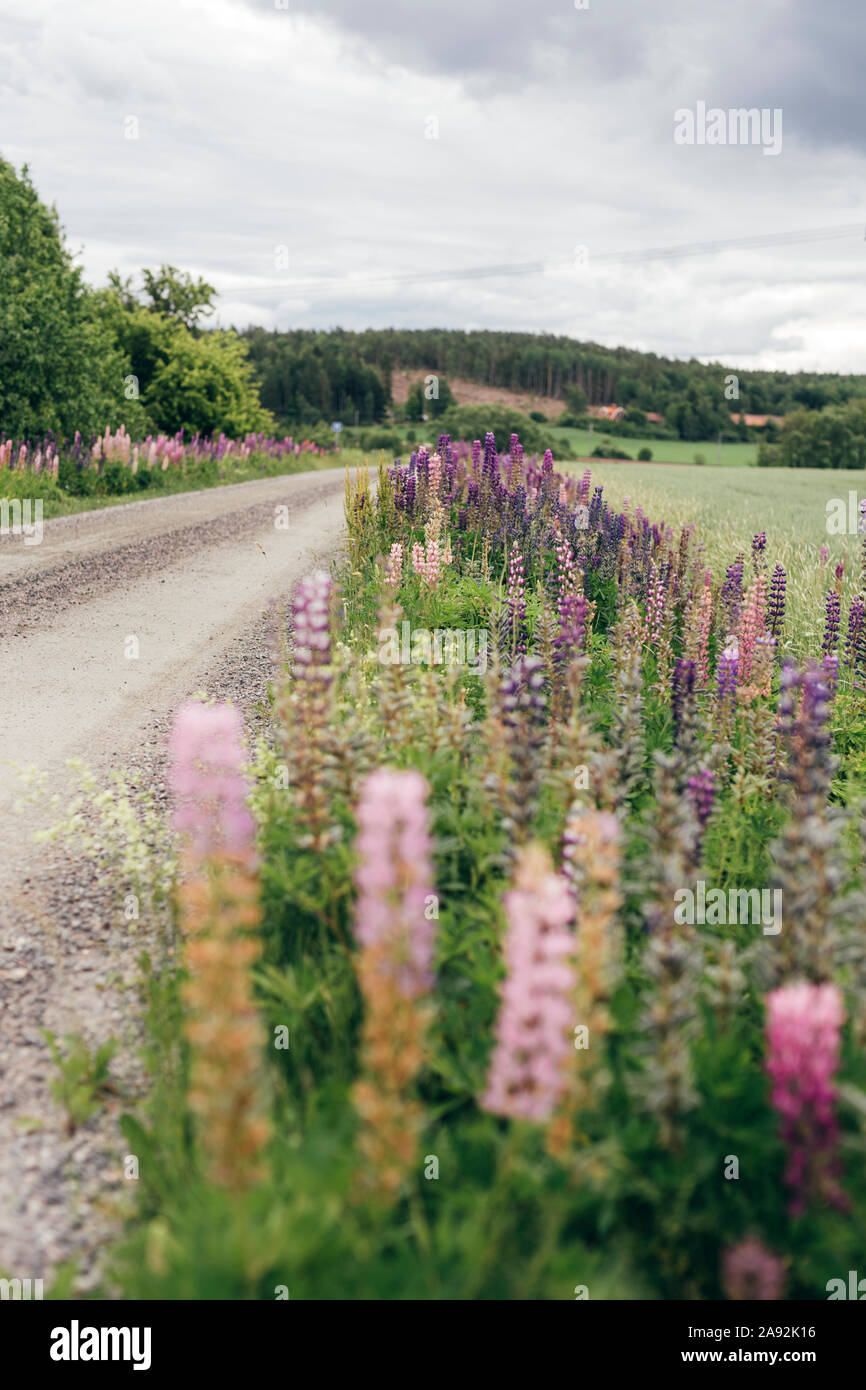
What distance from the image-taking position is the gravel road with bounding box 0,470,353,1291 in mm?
2869

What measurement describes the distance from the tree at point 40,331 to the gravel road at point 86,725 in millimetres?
5801

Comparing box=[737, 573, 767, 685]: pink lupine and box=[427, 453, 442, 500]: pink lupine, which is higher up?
box=[427, 453, 442, 500]: pink lupine

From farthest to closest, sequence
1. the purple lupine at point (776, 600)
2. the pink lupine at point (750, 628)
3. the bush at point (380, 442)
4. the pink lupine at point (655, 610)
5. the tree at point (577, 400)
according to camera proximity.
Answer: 1. the tree at point (577, 400)
2. the bush at point (380, 442)
3. the pink lupine at point (655, 610)
4. the purple lupine at point (776, 600)
5. the pink lupine at point (750, 628)

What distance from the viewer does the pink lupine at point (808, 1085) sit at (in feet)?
6.81

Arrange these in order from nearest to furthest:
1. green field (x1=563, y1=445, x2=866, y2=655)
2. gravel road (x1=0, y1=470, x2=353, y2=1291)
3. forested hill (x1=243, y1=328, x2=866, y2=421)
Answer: gravel road (x1=0, y1=470, x2=353, y2=1291) → green field (x1=563, y1=445, x2=866, y2=655) → forested hill (x1=243, y1=328, x2=866, y2=421)

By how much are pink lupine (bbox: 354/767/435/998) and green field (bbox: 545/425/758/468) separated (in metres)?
78.6

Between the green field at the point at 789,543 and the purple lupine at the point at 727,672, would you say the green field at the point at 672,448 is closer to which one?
the green field at the point at 789,543

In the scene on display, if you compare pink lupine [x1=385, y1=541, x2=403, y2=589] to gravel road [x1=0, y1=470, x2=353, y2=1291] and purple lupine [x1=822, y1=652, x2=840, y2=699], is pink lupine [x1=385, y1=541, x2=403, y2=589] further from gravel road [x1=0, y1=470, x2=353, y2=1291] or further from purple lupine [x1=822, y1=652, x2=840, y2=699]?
purple lupine [x1=822, y1=652, x2=840, y2=699]

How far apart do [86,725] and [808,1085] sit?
19.4ft

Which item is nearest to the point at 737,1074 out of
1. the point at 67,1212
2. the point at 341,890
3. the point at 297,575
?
the point at 341,890

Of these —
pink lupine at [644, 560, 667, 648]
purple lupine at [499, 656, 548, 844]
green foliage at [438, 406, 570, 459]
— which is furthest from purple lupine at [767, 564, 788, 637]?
green foliage at [438, 406, 570, 459]

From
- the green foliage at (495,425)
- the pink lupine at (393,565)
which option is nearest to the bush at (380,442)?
the green foliage at (495,425)
